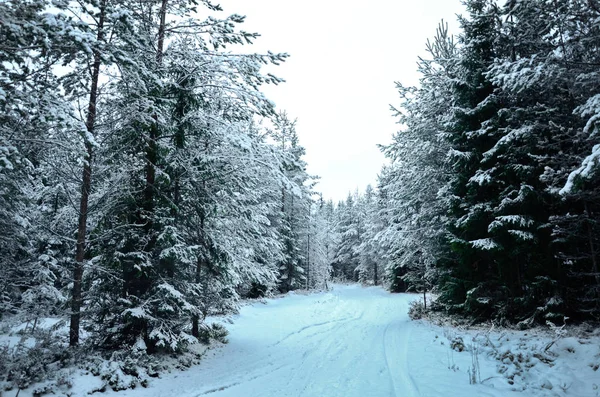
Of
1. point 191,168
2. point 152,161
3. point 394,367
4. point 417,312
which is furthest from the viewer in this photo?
point 417,312

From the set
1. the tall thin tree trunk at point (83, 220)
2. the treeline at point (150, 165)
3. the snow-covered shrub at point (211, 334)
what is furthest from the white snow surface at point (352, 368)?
the tall thin tree trunk at point (83, 220)

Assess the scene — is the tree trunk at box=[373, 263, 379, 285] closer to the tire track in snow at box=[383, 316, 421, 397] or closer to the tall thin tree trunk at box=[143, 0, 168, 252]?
the tire track in snow at box=[383, 316, 421, 397]

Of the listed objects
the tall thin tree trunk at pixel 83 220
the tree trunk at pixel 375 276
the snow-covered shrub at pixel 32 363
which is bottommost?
→ the tree trunk at pixel 375 276

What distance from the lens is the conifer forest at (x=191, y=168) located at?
24.5 feet

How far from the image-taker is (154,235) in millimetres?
9922

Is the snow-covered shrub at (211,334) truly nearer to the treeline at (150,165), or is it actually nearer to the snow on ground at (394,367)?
the snow on ground at (394,367)

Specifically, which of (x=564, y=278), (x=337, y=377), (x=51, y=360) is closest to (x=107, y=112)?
(x=51, y=360)

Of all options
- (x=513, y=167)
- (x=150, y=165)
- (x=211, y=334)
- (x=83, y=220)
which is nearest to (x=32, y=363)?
(x=83, y=220)

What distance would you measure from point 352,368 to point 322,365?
0.95 meters

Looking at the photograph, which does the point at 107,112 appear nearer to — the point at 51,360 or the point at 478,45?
the point at 51,360

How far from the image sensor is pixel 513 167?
11.3m

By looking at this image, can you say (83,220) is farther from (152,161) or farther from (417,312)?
(417,312)

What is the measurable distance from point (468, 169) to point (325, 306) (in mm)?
15190

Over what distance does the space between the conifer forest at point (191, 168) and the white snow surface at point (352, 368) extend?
1.39 m
